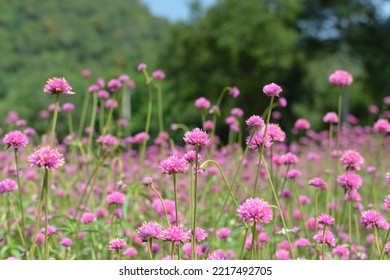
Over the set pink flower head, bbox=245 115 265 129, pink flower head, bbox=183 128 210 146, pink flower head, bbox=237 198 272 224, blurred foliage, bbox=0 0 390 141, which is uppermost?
blurred foliage, bbox=0 0 390 141

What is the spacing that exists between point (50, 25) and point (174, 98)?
53.0 feet

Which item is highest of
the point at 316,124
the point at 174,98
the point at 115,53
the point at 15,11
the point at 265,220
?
the point at 15,11

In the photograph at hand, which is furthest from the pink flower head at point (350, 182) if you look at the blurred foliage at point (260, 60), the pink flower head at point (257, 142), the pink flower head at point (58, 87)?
the blurred foliage at point (260, 60)

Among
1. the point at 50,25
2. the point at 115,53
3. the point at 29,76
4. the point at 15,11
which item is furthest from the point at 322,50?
the point at 15,11

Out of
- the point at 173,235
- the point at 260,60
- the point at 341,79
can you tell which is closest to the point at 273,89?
the point at 173,235

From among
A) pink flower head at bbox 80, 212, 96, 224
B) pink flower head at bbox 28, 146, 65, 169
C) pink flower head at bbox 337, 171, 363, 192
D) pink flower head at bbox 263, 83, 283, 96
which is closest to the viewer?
pink flower head at bbox 28, 146, 65, 169

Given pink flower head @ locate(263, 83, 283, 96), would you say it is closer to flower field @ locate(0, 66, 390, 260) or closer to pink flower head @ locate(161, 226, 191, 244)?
flower field @ locate(0, 66, 390, 260)

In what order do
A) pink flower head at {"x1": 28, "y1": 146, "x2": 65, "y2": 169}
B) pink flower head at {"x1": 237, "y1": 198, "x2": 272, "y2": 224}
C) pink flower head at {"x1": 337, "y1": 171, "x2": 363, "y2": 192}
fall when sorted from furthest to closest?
pink flower head at {"x1": 337, "y1": 171, "x2": 363, "y2": 192} < pink flower head at {"x1": 237, "y1": 198, "x2": 272, "y2": 224} < pink flower head at {"x1": 28, "y1": 146, "x2": 65, "y2": 169}

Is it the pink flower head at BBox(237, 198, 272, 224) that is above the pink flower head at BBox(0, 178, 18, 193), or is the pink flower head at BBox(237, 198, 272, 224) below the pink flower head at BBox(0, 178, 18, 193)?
below

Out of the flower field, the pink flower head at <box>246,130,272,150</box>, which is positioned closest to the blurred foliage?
the flower field

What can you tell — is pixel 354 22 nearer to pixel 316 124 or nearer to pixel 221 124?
pixel 316 124

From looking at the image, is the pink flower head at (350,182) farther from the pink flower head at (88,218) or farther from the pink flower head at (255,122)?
the pink flower head at (88,218)

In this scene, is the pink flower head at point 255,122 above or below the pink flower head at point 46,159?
above

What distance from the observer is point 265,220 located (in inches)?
47.7
